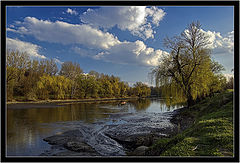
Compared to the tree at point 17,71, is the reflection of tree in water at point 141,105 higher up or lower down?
lower down

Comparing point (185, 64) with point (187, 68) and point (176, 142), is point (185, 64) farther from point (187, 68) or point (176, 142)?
point (176, 142)

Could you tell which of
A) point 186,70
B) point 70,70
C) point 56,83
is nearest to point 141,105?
point 186,70

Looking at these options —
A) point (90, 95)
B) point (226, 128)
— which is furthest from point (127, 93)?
point (226, 128)

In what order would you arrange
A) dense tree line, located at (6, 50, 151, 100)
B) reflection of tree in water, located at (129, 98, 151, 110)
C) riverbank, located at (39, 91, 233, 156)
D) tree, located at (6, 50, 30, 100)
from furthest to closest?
1. dense tree line, located at (6, 50, 151, 100)
2. reflection of tree in water, located at (129, 98, 151, 110)
3. tree, located at (6, 50, 30, 100)
4. riverbank, located at (39, 91, 233, 156)

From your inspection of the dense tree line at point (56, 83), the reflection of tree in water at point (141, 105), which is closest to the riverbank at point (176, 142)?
the reflection of tree in water at point (141, 105)

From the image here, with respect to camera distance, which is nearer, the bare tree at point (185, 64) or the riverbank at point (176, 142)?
the riverbank at point (176, 142)

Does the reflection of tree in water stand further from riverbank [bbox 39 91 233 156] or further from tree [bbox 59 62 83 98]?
tree [bbox 59 62 83 98]

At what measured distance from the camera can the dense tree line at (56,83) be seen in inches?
931

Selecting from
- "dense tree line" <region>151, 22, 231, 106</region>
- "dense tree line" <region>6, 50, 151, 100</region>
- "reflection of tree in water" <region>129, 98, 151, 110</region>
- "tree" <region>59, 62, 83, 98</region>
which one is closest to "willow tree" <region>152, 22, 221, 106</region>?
"dense tree line" <region>151, 22, 231, 106</region>

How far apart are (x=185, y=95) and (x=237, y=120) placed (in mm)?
9382

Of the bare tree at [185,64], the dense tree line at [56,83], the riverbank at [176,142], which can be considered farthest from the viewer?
the dense tree line at [56,83]

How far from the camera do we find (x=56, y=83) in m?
32.7

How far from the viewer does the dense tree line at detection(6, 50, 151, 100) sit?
23.6 metres

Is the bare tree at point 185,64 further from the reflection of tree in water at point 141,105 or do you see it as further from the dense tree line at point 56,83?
the dense tree line at point 56,83
